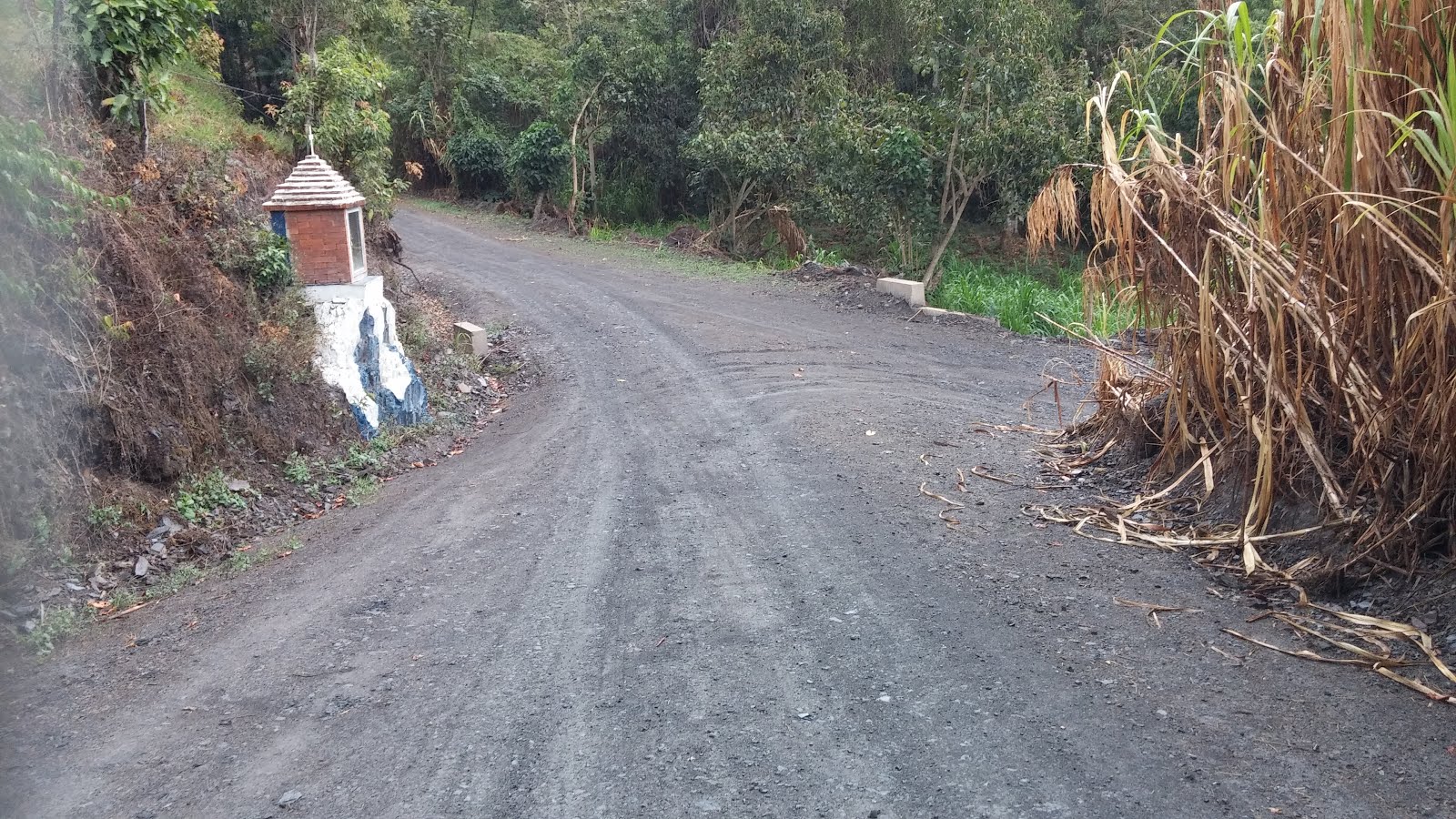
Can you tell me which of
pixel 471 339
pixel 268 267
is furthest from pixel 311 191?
pixel 471 339

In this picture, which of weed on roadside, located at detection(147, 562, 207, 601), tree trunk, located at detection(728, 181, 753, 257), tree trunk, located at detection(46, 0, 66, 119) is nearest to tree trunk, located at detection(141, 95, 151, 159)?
tree trunk, located at detection(46, 0, 66, 119)

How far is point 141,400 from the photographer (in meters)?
6.10

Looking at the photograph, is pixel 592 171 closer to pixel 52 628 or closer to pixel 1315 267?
pixel 52 628

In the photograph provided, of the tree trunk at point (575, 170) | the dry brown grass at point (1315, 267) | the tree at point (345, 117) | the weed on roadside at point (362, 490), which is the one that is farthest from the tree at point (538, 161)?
the dry brown grass at point (1315, 267)

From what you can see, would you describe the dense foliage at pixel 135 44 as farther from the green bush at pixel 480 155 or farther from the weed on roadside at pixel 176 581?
the green bush at pixel 480 155

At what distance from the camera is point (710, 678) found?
159 inches

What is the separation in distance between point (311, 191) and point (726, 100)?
1142cm

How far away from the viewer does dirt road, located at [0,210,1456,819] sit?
3.23 m

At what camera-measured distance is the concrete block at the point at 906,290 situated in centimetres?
1391

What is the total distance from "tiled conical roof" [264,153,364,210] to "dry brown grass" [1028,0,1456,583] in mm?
5538

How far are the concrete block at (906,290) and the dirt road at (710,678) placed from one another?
6.85 m

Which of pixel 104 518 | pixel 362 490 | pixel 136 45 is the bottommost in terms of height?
pixel 362 490

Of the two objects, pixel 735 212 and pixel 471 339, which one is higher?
pixel 735 212

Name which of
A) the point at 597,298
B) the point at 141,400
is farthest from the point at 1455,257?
the point at 597,298
